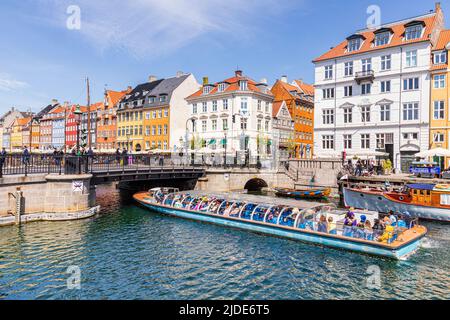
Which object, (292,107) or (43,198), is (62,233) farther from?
(292,107)

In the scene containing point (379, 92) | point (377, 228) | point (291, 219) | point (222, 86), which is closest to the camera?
point (377, 228)

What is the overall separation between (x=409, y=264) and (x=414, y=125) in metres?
29.6

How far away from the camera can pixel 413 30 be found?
138 ft

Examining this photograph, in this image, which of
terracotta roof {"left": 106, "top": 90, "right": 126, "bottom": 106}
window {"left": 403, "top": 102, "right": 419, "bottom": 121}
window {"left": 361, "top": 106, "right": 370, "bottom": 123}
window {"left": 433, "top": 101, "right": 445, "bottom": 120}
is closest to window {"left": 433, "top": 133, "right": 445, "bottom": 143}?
window {"left": 433, "top": 101, "right": 445, "bottom": 120}

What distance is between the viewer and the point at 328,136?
1919 inches

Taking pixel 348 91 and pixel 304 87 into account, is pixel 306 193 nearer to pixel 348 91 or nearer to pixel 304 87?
pixel 348 91

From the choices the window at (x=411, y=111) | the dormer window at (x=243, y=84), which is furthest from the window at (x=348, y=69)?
the dormer window at (x=243, y=84)

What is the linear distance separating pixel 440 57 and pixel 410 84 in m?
4.18

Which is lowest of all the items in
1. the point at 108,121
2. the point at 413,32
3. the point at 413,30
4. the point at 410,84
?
the point at 108,121

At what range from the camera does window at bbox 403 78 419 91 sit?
4100 cm

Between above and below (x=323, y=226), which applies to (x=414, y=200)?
above

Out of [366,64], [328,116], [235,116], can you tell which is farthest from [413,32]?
[235,116]

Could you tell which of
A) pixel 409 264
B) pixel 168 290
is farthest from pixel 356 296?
pixel 168 290

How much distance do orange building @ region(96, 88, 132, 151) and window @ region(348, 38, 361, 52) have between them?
52426mm
